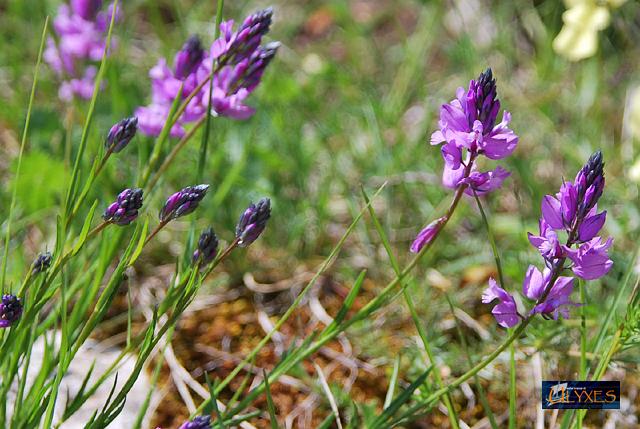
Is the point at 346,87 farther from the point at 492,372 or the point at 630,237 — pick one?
the point at 492,372

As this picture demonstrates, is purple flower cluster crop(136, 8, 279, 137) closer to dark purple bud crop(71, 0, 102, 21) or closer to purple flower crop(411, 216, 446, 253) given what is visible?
purple flower crop(411, 216, 446, 253)

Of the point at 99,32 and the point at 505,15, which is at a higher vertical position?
the point at 505,15

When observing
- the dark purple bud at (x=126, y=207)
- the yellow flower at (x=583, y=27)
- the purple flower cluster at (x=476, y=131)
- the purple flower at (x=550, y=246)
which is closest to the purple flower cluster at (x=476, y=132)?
the purple flower cluster at (x=476, y=131)

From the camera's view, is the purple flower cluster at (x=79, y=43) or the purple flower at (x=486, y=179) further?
the purple flower cluster at (x=79, y=43)

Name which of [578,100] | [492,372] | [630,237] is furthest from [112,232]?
[578,100]

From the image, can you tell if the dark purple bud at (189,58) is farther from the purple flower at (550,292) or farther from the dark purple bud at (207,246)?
the purple flower at (550,292)

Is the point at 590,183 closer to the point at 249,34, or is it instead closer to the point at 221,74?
the point at 249,34
